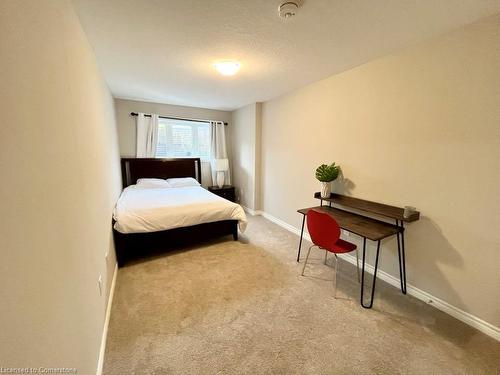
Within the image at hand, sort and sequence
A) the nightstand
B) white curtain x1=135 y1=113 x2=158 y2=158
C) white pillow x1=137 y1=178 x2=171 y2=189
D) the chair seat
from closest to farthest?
the chair seat
white pillow x1=137 y1=178 x2=171 y2=189
white curtain x1=135 y1=113 x2=158 y2=158
the nightstand

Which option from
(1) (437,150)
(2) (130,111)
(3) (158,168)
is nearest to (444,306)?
(1) (437,150)

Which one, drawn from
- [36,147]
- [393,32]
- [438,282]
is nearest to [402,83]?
[393,32]

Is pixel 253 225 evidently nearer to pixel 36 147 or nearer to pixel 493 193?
pixel 493 193

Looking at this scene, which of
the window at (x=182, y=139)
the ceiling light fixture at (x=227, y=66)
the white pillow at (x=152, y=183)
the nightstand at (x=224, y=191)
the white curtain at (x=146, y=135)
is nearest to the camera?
the ceiling light fixture at (x=227, y=66)

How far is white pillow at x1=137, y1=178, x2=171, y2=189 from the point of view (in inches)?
155

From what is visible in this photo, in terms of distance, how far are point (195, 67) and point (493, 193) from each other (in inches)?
114

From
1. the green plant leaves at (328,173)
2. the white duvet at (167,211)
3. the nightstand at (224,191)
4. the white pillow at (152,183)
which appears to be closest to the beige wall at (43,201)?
the white duvet at (167,211)

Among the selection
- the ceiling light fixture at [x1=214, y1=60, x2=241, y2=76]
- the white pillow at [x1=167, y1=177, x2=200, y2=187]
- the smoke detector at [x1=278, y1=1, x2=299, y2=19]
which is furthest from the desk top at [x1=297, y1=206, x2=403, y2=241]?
the white pillow at [x1=167, y1=177, x2=200, y2=187]

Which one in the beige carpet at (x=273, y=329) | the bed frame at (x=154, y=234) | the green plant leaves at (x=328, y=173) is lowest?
the beige carpet at (x=273, y=329)

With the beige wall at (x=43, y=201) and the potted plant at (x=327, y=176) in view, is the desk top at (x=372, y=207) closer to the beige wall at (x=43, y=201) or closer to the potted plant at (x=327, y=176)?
the potted plant at (x=327, y=176)

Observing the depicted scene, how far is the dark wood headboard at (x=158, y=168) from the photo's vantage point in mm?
4156

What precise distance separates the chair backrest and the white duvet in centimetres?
120

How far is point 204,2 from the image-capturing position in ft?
4.52

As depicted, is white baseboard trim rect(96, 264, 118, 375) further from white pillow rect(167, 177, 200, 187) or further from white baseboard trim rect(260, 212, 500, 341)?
white baseboard trim rect(260, 212, 500, 341)
